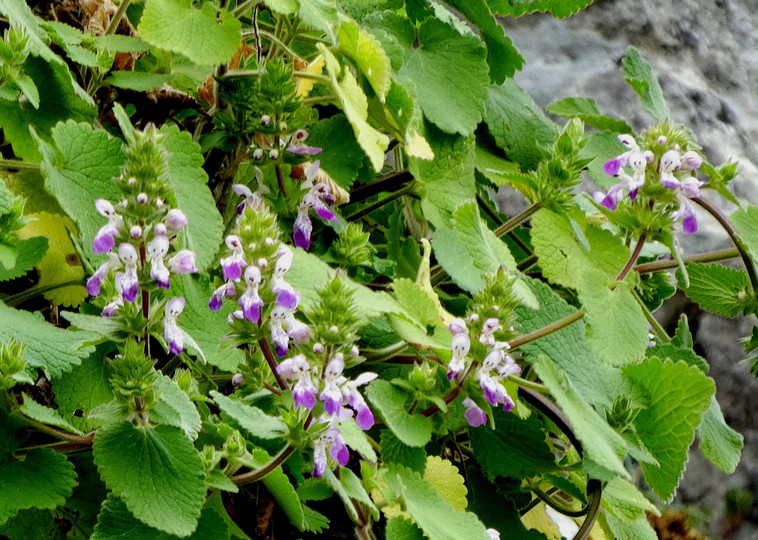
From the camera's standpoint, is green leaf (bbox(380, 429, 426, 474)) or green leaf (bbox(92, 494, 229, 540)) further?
green leaf (bbox(380, 429, 426, 474))

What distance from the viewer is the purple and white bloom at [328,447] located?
698mm

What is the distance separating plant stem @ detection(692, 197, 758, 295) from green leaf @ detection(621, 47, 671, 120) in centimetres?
24

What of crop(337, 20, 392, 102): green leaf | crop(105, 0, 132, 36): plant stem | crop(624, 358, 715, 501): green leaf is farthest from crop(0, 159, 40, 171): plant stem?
crop(624, 358, 715, 501): green leaf

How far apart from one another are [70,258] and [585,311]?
0.56 m

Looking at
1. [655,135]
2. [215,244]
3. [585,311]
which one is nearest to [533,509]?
[585,311]

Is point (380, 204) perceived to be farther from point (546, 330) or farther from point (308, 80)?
point (546, 330)

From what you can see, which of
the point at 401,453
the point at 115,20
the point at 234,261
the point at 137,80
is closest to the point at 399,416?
the point at 401,453

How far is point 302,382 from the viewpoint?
2.27 ft

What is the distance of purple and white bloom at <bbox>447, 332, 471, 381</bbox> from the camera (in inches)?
31.9

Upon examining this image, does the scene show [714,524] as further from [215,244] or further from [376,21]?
[215,244]

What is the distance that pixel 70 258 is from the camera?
958 mm

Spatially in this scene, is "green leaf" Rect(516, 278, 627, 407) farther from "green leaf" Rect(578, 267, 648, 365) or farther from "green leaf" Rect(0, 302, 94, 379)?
"green leaf" Rect(0, 302, 94, 379)

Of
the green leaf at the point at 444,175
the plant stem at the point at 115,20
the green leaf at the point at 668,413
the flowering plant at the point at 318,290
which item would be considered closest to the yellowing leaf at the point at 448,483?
the flowering plant at the point at 318,290

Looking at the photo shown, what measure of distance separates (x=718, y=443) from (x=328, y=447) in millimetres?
631
